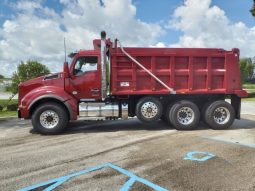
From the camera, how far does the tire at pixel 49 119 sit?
10.5 meters

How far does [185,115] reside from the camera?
Answer: 36.8 feet

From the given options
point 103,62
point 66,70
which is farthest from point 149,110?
point 66,70

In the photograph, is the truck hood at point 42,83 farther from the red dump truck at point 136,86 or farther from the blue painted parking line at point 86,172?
the blue painted parking line at point 86,172

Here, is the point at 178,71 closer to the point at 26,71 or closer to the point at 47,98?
the point at 47,98

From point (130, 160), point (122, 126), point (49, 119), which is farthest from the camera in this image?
point (122, 126)

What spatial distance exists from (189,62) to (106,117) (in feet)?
10.5

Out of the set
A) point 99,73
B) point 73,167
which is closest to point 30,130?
point 99,73

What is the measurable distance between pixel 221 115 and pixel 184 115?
1230 millimetres

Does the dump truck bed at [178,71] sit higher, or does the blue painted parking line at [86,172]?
the dump truck bed at [178,71]

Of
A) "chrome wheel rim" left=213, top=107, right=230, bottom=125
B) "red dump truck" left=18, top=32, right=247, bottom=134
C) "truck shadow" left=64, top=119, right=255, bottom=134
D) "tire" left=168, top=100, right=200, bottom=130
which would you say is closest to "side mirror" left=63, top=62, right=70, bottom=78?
"red dump truck" left=18, top=32, right=247, bottom=134

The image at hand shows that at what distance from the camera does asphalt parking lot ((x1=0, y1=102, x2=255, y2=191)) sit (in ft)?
18.4

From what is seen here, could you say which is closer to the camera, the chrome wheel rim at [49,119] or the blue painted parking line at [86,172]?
the blue painted parking line at [86,172]

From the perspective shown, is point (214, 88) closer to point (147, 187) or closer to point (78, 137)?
point (78, 137)

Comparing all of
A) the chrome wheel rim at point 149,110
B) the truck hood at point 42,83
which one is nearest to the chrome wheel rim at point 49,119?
the truck hood at point 42,83
